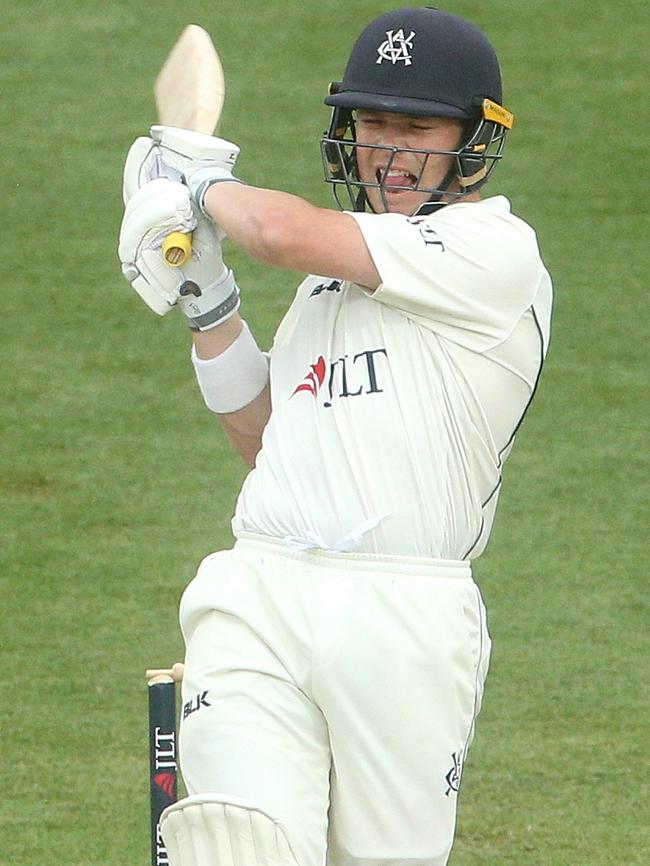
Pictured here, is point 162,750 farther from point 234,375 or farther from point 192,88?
point 192,88

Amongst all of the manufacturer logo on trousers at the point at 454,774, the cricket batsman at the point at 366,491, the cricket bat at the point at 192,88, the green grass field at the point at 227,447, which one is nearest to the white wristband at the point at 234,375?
the cricket batsman at the point at 366,491

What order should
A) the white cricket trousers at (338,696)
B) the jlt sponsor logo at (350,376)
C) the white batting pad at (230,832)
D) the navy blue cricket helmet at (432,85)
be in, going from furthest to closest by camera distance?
the navy blue cricket helmet at (432,85) < the jlt sponsor logo at (350,376) < the white cricket trousers at (338,696) < the white batting pad at (230,832)

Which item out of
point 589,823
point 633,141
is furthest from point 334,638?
point 633,141

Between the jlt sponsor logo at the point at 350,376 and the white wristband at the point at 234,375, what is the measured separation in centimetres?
30

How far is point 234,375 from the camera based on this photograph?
3402mm

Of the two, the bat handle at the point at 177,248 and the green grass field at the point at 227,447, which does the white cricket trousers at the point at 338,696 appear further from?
the green grass field at the point at 227,447

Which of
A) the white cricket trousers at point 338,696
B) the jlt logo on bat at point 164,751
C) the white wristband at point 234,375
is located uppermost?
the white wristband at point 234,375

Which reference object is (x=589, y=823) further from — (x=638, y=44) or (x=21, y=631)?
(x=638, y=44)

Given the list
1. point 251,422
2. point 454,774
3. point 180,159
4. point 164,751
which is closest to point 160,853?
point 164,751

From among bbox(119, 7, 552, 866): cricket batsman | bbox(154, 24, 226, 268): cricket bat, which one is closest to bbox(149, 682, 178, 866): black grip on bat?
bbox(119, 7, 552, 866): cricket batsman

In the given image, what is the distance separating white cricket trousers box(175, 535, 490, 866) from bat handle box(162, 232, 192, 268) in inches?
19.9

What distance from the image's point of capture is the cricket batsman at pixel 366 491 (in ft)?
9.75

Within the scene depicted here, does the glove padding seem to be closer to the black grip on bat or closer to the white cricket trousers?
the white cricket trousers

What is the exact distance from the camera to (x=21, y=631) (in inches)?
233
